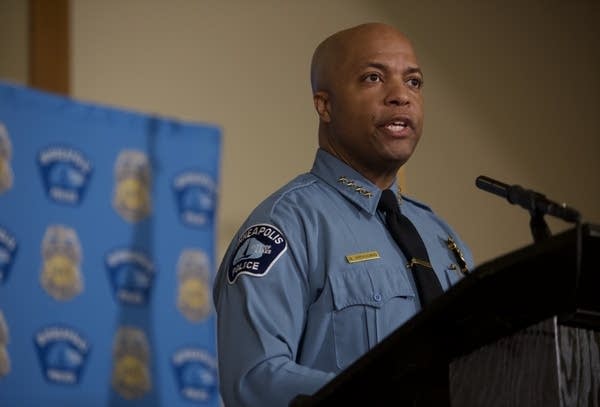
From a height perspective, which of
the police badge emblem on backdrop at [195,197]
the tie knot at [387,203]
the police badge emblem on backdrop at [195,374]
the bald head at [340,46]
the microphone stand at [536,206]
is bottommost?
the police badge emblem on backdrop at [195,374]

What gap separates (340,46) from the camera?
6.36 ft

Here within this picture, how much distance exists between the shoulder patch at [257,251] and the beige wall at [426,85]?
1.22 meters

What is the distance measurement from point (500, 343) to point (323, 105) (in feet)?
2.80

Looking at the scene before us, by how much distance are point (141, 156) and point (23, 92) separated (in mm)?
345

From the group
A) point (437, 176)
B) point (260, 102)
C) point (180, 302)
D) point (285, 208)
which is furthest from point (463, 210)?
point (285, 208)

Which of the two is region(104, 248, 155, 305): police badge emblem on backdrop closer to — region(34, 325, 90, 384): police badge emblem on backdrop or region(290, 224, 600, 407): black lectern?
region(34, 325, 90, 384): police badge emblem on backdrop

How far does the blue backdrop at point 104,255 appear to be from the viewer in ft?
7.46

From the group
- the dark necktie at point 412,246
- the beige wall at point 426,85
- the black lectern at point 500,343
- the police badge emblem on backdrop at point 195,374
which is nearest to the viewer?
the black lectern at point 500,343

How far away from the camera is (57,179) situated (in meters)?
2.37

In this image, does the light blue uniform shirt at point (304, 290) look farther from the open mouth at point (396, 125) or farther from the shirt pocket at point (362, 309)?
the open mouth at point (396, 125)

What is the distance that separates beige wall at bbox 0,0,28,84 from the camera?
2625 mm

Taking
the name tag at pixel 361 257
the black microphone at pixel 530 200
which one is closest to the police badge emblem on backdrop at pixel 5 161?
the name tag at pixel 361 257

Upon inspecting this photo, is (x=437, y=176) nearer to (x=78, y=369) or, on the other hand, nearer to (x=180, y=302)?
(x=180, y=302)

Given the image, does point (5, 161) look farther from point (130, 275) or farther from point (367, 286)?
point (367, 286)
